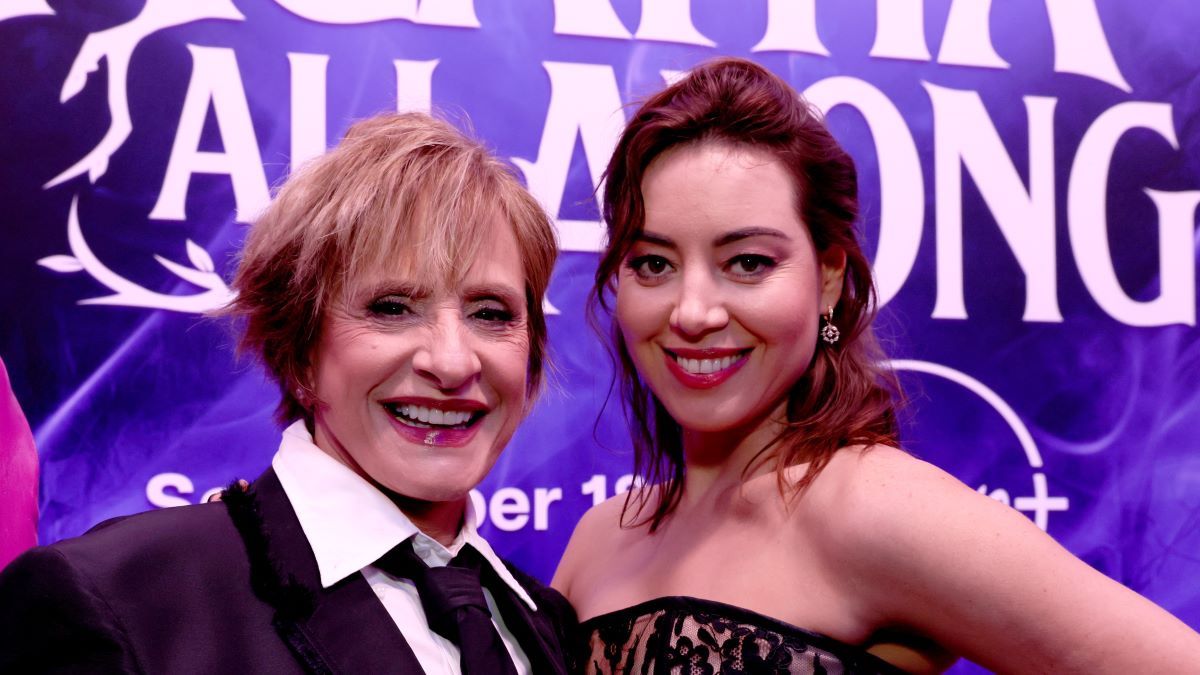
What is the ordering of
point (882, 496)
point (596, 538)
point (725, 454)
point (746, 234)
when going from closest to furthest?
point (882, 496) < point (746, 234) < point (725, 454) < point (596, 538)

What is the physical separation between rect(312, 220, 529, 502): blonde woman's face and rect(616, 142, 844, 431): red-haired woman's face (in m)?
0.41

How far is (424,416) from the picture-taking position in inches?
67.7

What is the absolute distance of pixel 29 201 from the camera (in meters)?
2.77

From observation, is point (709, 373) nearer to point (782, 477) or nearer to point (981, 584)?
point (782, 477)

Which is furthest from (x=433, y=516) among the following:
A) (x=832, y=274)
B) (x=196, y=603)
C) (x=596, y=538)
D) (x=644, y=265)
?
(x=832, y=274)

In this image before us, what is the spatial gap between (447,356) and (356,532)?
270mm

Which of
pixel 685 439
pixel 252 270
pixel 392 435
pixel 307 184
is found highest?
pixel 307 184

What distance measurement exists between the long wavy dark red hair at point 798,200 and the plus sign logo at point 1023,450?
42.8 inches

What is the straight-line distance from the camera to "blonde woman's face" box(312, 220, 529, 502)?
5.52 feet

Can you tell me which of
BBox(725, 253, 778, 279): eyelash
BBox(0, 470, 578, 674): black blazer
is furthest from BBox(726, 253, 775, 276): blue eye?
BBox(0, 470, 578, 674): black blazer

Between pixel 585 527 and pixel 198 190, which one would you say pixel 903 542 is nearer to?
pixel 585 527

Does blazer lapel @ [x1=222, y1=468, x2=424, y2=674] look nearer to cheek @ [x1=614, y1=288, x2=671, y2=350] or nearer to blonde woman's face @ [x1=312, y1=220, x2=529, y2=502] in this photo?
Answer: blonde woman's face @ [x1=312, y1=220, x2=529, y2=502]

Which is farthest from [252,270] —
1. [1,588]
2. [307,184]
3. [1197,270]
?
[1197,270]

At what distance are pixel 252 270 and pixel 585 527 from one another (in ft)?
3.54
